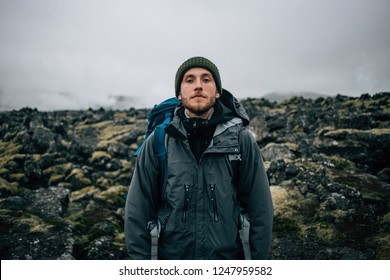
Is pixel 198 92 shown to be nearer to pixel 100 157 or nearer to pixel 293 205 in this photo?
pixel 293 205

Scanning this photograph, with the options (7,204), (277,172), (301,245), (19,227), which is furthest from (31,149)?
(301,245)

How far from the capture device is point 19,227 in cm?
960

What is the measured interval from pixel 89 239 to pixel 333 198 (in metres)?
9.26

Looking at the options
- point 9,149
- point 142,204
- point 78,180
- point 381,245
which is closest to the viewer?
point 142,204

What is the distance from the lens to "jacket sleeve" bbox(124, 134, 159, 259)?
4059 millimetres

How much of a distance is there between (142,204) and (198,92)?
1.95 m

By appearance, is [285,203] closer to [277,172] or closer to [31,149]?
[277,172]

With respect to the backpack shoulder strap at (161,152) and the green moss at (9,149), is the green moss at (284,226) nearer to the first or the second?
the backpack shoulder strap at (161,152)

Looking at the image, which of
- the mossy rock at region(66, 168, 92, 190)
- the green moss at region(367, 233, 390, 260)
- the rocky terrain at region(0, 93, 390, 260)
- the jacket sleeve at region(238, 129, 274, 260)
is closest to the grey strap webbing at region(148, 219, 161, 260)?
the jacket sleeve at region(238, 129, 274, 260)

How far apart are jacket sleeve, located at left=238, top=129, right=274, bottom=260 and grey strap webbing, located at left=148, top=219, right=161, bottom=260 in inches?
57.0

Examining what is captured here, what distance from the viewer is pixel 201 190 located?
3984mm

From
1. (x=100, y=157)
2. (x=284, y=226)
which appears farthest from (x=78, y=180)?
(x=284, y=226)

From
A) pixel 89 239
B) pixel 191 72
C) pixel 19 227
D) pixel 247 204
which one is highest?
pixel 191 72

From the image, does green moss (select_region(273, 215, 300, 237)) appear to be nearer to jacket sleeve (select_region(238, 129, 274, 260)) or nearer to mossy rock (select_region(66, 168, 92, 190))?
jacket sleeve (select_region(238, 129, 274, 260))
